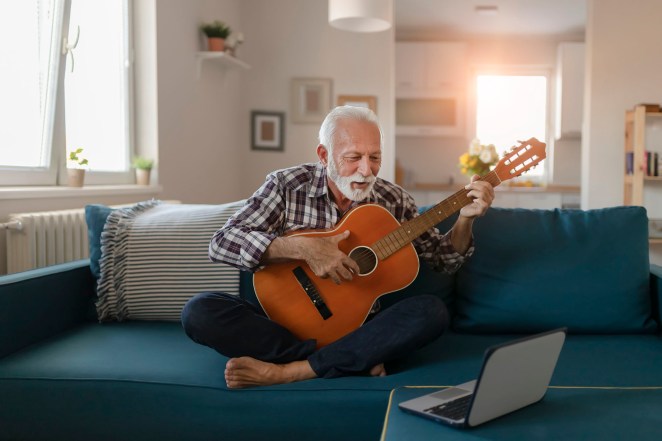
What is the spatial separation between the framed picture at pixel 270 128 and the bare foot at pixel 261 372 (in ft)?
13.2

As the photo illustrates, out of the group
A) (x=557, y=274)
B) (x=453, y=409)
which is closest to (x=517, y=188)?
(x=557, y=274)

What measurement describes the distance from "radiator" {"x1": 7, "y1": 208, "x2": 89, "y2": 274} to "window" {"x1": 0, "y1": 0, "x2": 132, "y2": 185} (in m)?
0.28

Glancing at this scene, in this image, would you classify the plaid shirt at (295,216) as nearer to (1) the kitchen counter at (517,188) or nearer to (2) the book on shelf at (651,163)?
(2) the book on shelf at (651,163)

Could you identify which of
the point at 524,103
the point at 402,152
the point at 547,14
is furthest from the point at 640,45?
the point at 402,152

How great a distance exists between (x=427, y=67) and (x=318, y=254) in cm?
581

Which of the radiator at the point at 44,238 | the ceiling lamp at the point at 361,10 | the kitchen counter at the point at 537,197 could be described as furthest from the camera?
the kitchen counter at the point at 537,197

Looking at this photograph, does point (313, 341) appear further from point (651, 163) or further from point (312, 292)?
point (651, 163)

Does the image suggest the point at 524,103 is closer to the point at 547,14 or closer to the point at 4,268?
the point at 547,14

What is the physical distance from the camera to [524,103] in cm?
771

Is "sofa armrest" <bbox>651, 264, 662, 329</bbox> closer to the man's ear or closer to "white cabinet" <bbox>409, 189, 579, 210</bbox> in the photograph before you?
the man's ear

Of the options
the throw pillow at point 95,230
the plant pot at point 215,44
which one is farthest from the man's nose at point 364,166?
the plant pot at point 215,44

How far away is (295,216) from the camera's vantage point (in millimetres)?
2043

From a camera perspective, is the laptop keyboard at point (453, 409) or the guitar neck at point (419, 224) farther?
the guitar neck at point (419, 224)

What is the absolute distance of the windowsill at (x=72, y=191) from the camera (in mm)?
2701
